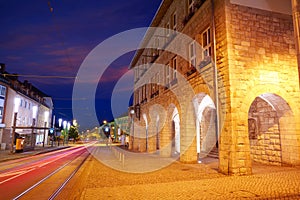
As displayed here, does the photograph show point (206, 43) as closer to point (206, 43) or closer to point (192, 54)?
point (206, 43)

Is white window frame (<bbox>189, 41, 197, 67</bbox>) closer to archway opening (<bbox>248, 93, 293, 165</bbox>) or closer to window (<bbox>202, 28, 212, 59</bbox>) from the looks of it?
window (<bbox>202, 28, 212, 59</bbox>)

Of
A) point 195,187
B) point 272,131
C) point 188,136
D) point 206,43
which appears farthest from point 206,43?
point 195,187

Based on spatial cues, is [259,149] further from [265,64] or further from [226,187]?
[226,187]

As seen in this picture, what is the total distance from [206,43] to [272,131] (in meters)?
5.40

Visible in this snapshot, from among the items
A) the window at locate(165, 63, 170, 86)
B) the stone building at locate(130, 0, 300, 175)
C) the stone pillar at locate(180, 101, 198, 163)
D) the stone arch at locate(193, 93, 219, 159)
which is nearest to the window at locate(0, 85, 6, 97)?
the window at locate(165, 63, 170, 86)

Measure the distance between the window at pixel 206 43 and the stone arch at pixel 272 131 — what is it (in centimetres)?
314

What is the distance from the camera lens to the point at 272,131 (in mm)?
9812

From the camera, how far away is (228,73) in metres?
7.87

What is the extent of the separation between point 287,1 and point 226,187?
897 cm

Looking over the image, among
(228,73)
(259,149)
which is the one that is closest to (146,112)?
(259,149)

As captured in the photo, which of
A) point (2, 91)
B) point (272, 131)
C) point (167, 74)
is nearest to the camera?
point (272, 131)

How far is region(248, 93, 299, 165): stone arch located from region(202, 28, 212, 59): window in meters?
3.14

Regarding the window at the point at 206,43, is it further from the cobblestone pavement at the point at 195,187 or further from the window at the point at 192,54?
the cobblestone pavement at the point at 195,187

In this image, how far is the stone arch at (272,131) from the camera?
8875 mm
